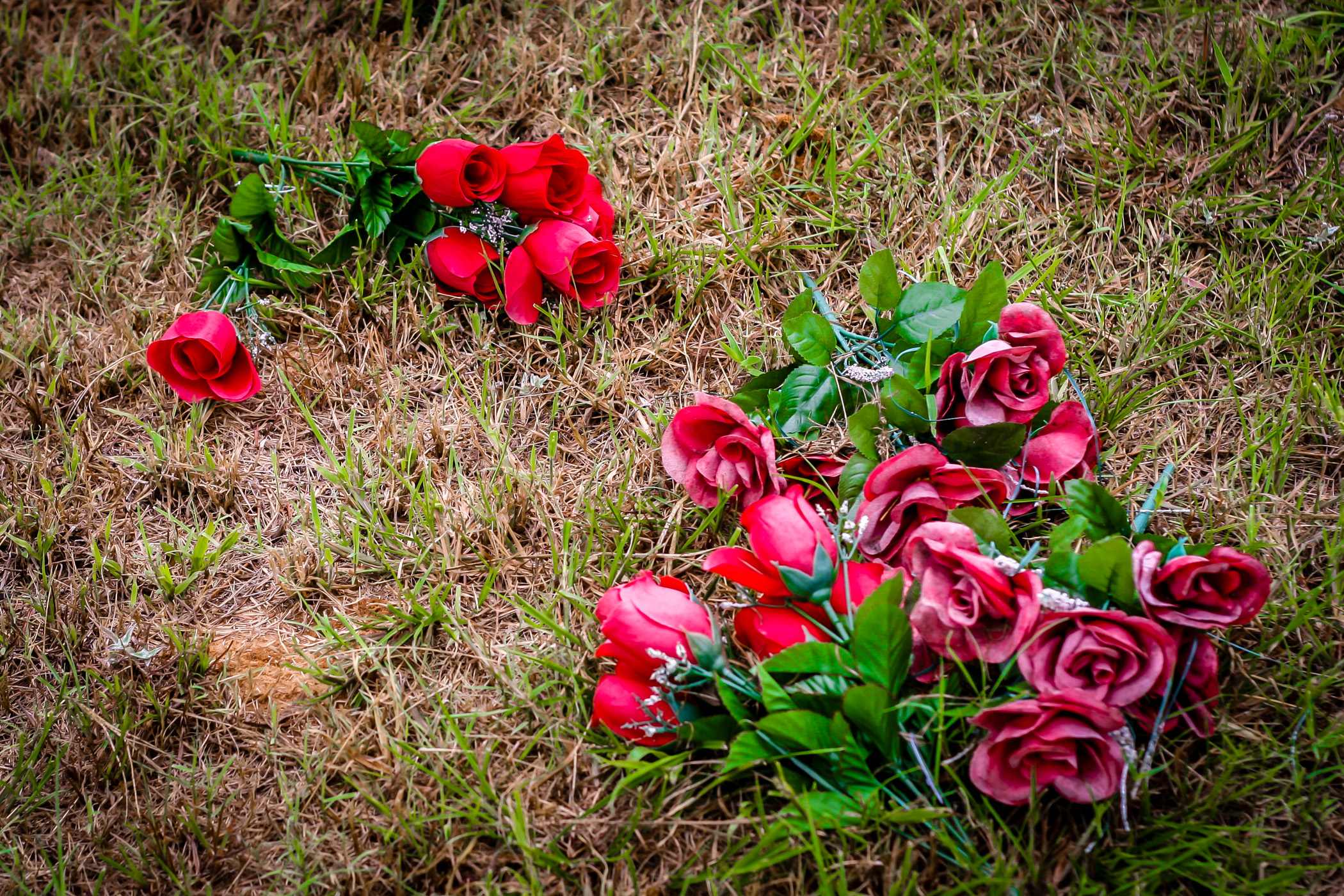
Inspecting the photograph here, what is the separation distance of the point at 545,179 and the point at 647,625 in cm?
91

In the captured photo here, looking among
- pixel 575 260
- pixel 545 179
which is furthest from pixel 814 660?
pixel 545 179

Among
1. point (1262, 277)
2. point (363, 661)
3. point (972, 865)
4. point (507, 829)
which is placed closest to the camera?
point (972, 865)

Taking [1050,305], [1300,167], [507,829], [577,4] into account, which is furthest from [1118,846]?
[577,4]

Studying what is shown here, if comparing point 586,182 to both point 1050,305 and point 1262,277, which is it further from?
point 1262,277

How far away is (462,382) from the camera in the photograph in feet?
5.82

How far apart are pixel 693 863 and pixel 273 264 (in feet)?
4.62

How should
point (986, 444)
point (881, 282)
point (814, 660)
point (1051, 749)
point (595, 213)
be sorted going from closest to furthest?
point (1051, 749) → point (814, 660) → point (986, 444) → point (881, 282) → point (595, 213)

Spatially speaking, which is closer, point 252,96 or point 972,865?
point 972,865

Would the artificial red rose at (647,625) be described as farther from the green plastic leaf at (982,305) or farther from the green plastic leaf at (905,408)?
the green plastic leaf at (982,305)

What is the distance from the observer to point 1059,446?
1.36m

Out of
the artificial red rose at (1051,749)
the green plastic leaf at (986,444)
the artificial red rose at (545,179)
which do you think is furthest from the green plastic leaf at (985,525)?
the artificial red rose at (545,179)

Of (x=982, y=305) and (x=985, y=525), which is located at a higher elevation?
(x=982, y=305)

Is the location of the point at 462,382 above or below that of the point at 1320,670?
below

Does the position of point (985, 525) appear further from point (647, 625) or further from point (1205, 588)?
point (647, 625)
